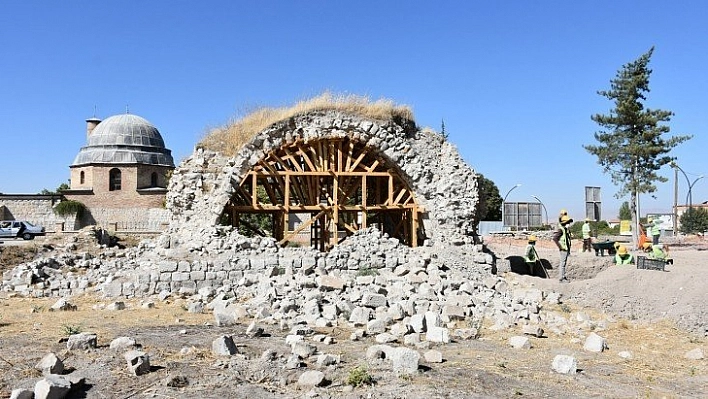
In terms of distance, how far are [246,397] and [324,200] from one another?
1403 cm

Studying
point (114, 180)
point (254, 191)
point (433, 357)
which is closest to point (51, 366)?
point (433, 357)

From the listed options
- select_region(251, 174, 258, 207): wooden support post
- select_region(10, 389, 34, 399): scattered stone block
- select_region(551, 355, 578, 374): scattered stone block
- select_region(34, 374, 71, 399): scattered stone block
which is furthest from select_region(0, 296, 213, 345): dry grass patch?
select_region(551, 355, 578, 374): scattered stone block

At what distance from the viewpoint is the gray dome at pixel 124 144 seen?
1815 inches

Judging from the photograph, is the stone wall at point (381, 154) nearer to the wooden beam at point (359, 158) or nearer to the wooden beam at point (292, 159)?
the wooden beam at point (292, 159)

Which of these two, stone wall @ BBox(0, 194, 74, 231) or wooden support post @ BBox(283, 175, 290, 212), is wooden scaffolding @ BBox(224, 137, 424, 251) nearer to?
wooden support post @ BBox(283, 175, 290, 212)

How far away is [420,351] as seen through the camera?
28.2 feet

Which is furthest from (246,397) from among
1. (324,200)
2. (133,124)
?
(133,124)

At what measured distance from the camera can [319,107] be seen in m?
16.5

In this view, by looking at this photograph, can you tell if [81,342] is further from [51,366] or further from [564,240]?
[564,240]

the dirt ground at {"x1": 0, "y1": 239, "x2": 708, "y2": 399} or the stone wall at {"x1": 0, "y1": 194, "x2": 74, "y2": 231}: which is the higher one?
the stone wall at {"x1": 0, "y1": 194, "x2": 74, "y2": 231}

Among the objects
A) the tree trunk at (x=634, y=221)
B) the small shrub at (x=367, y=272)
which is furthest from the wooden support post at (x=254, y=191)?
the tree trunk at (x=634, y=221)

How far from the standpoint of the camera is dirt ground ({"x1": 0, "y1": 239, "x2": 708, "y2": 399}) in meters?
6.63

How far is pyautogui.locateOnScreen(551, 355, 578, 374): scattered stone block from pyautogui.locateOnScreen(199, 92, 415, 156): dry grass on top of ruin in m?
10.3

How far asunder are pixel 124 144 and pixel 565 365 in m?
45.0
